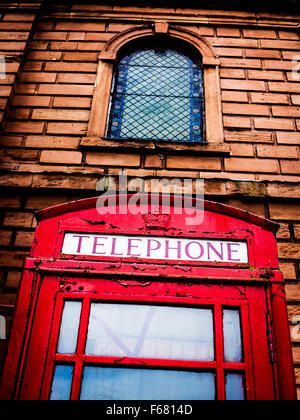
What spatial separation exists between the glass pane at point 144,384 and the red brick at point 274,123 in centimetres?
352

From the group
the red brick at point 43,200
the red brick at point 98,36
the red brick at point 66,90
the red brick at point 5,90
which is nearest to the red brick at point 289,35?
the red brick at point 98,36

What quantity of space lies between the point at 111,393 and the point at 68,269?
3.23ft

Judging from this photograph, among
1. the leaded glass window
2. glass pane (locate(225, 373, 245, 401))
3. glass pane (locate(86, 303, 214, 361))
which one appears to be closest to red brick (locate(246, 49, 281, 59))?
the leaded glass window

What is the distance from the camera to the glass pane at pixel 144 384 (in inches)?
99.5

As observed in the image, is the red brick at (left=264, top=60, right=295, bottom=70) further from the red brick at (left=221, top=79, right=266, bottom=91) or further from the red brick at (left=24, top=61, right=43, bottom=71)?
the red brick at (left=24, top=61, right=43, bottom=71)

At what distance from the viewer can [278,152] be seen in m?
4.64

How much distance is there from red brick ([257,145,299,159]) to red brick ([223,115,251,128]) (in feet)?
1.37

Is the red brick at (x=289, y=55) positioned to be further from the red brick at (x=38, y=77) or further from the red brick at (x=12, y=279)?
the red brick at (x=12, y=279)

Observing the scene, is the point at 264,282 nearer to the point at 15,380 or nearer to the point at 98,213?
the point at 98,213

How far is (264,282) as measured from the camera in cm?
280

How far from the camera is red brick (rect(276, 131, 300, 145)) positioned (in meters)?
4.73

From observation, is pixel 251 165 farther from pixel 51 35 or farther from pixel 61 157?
pixel 51 35
